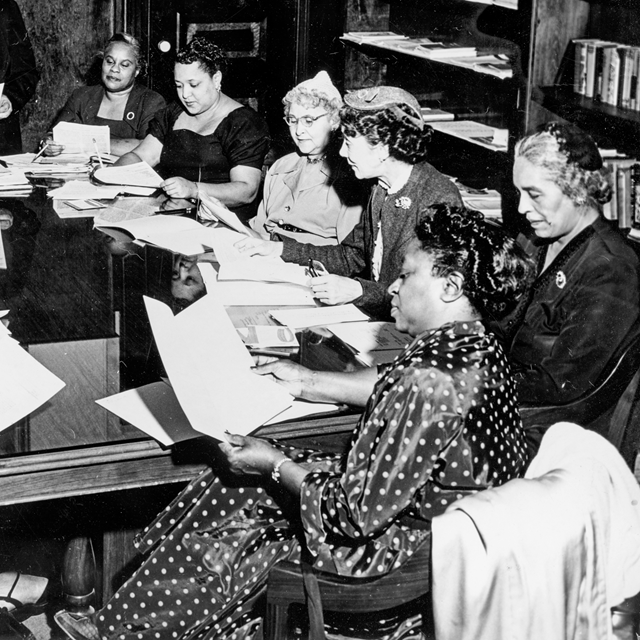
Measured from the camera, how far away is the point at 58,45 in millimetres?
5742

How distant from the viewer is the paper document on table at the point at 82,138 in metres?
3.93

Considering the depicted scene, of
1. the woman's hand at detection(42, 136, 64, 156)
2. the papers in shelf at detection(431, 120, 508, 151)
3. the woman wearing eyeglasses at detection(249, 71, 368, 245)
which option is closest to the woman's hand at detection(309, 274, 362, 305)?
the woman wearing eyeglasses at detection(249, 71, 368, 245)

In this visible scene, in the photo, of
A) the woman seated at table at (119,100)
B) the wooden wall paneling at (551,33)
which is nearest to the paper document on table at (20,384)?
the wooden wall paneling at (551,33)

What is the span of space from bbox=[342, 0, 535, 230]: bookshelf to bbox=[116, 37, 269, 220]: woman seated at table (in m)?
1.01

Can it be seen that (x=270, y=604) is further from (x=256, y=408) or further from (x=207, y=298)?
(x=207, y=298)

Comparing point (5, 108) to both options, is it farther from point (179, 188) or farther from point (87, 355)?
point (87, 355)

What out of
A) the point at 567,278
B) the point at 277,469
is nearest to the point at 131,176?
the point at 567,278

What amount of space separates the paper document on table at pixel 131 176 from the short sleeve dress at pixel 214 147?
0.15m

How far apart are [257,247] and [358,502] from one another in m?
1.38

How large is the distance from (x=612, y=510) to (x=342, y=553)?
42 centimetres

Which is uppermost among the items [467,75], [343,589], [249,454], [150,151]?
[467,75]

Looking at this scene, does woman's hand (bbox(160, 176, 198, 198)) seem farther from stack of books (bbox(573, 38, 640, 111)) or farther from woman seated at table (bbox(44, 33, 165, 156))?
stack of books (bbox(573, 38, 640, 111))

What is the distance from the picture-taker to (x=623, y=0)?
3.36 meters

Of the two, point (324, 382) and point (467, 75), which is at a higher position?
point (467, 75)
